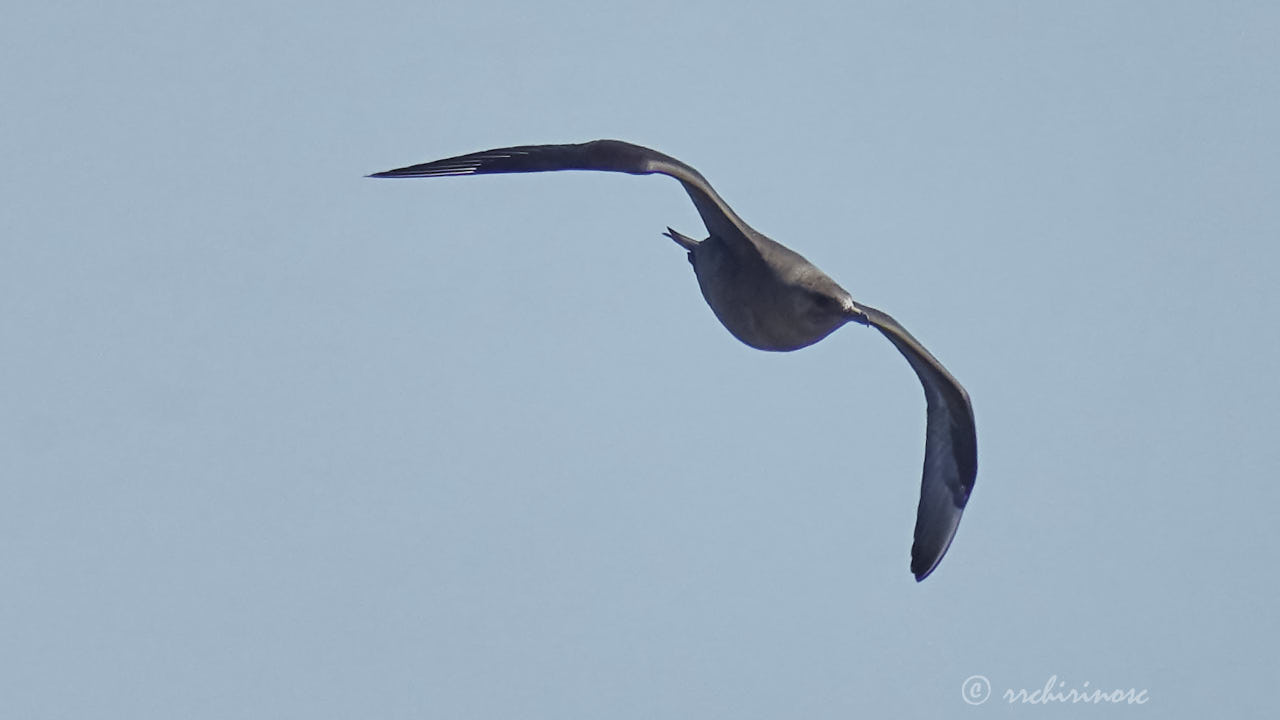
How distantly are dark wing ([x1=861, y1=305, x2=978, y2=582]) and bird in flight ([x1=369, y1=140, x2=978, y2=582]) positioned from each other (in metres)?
0.01

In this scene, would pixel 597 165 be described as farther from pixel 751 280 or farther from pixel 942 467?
pixel 942 467

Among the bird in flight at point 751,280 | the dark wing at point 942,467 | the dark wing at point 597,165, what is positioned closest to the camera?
the dark wing at point 597,165

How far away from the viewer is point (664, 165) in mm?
10234

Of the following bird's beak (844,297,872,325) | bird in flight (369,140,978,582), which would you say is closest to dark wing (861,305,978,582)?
bird in flight (369,140,978,582)

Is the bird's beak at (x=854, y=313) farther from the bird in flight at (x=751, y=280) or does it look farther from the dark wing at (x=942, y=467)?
the dark wing at (x=942, y=467)

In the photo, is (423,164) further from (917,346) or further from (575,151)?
(917,346)

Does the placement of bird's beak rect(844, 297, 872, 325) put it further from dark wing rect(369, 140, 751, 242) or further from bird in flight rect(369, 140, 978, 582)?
dark wing rect(369, 140, 751, 242)

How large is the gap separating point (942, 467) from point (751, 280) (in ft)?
8.56

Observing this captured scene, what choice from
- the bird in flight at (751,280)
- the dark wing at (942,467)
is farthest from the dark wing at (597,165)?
the dark wing at (942,467)

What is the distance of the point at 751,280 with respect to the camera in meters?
11.0

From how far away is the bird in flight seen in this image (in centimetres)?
1043

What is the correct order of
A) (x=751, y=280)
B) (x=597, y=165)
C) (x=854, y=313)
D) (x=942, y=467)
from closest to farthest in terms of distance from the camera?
1. (x=597, y=165)
2. (x=854, y=313)
3. (x=751, y=280)
4. (x=942, y=467)

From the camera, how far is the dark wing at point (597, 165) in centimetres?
1024

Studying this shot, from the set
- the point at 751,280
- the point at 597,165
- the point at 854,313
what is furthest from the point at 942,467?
the point at 597,165
